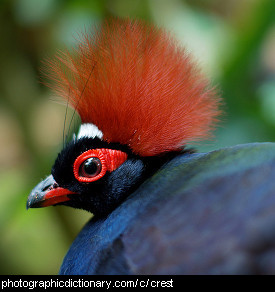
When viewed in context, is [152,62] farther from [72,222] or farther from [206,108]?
[72,222]

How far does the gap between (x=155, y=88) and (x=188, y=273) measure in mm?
633

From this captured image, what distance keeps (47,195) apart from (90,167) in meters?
0.20

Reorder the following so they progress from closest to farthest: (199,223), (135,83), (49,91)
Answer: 1. (199,223)
2. (135,83)
3. (49,91)

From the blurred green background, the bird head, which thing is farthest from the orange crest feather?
the blurred green background

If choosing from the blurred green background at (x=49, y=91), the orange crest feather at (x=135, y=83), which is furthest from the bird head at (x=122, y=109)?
the blurred green background at (x=49, y=91)

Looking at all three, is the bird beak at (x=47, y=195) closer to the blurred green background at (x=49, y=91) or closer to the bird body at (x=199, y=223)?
the bird body at (x=199, y=223)

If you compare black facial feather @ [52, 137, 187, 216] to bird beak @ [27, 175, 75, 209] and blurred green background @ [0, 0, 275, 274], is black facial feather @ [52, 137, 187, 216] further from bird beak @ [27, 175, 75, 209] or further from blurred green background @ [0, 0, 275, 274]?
blurred green background @ [0, 0, 275, 274]

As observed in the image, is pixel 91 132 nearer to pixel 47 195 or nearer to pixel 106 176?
pixel 106 176

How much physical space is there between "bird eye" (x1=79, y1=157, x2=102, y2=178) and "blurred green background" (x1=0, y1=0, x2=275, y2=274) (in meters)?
0.66

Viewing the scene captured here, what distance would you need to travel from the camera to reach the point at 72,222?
284 centimetres

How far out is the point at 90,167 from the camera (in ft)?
4.62

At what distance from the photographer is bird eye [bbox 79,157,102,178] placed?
1.41m

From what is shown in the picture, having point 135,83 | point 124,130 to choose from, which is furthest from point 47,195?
point 135,83

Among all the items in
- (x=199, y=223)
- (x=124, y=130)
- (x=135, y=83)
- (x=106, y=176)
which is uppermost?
(x=135, y=83)
